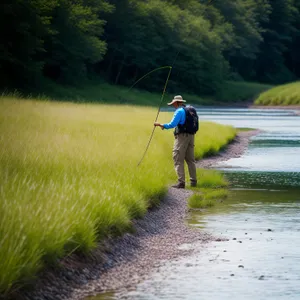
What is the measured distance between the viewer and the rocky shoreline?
8.02 metres

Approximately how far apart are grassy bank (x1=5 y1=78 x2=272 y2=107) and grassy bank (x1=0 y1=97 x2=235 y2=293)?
1747cm

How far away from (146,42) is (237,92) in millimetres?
17095

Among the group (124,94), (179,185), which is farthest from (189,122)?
(124,94)

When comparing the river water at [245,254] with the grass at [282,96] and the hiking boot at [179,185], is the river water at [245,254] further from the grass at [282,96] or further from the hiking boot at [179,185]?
the grass at [282,96]

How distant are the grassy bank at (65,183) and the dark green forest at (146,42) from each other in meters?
4.90

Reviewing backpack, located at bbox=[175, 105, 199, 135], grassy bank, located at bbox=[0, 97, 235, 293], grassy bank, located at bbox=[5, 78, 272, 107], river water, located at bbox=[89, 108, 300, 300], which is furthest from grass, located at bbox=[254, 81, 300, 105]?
backpack, located at bbox=[175, 105, 199, 135]

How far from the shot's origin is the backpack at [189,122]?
15.9m

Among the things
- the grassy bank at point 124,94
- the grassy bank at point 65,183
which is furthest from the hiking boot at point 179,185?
the grassy bank at point 124,94

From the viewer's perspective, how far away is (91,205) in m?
9.91

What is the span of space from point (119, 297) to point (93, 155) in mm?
7712

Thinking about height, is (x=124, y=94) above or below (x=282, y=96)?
below

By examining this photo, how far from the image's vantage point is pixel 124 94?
226 feet

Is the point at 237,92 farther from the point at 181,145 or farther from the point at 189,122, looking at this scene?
the point at 189,122

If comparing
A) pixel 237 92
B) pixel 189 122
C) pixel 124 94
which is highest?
pixel 237 92
